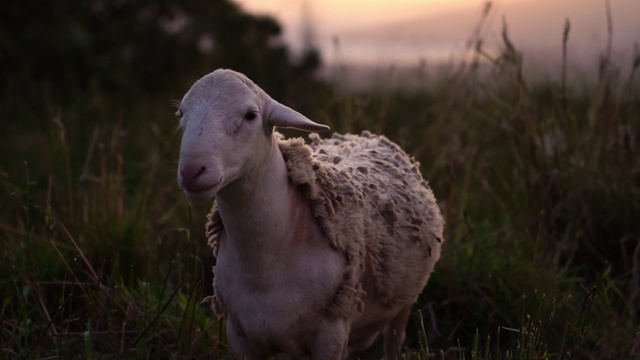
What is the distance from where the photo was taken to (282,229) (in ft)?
8.46

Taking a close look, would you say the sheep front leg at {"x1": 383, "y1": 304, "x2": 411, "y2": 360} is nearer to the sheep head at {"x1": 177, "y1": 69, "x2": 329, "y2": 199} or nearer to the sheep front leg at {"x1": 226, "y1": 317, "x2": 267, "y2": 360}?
the sheep front leg at {"x1": 226, "y1": 317, "x2": 267, "y2": 360}

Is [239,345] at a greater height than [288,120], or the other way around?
[288,120]

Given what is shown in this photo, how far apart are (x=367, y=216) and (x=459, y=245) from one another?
1260 mm

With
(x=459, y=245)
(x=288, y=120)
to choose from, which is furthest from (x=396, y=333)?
(x=288, y=120)

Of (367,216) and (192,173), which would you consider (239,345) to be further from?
(192,173)

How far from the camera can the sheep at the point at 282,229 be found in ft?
7.81

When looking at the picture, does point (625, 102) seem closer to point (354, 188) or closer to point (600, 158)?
point (600, 158)

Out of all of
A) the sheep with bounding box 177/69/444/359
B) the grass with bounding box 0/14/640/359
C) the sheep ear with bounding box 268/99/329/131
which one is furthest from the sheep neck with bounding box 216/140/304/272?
the grass with bounding box 0/14/640/359

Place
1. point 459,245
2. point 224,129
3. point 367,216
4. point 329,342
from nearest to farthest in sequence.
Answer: point 224,129 → point 329,342 → point 367,216 → point 459,245

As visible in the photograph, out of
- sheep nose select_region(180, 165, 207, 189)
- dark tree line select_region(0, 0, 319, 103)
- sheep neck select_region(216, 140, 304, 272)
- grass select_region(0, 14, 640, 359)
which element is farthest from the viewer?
dark tree line select_region(0, 0, 319, 103)

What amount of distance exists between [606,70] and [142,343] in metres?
2.99

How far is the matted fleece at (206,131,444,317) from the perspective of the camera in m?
2.68

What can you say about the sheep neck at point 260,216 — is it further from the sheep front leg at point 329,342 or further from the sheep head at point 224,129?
the sheep front leg at point 329,342

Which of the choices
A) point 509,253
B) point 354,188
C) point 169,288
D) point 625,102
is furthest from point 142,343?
point 625,102
